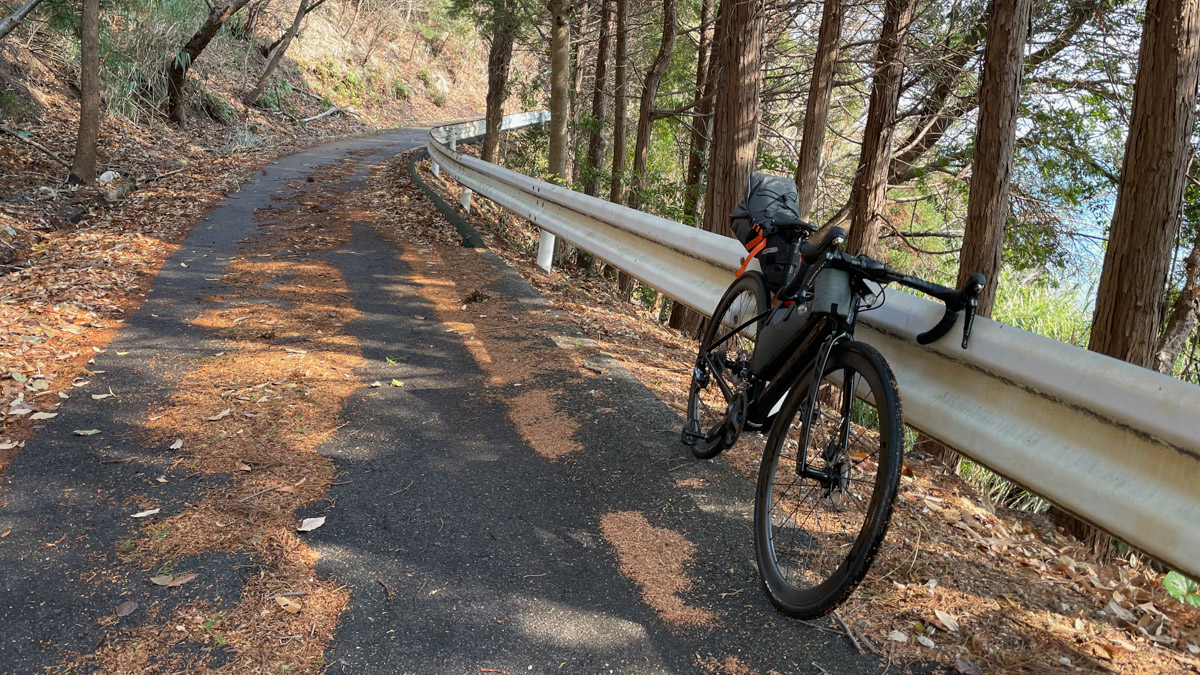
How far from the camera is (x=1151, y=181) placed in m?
6.39

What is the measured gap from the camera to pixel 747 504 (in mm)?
3547

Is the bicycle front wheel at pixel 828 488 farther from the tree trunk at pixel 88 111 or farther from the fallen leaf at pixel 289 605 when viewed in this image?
the tree trunk at pixel 88 111

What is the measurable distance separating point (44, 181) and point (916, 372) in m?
14.9

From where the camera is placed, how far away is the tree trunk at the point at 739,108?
892 cm

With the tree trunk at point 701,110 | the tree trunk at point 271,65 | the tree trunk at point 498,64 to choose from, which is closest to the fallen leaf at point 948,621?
the tree trunk at point 701,110

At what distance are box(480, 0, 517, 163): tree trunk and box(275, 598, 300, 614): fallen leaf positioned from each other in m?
15.6

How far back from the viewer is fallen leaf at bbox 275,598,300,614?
2683mm

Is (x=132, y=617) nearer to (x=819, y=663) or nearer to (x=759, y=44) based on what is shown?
(x=819, y=663)

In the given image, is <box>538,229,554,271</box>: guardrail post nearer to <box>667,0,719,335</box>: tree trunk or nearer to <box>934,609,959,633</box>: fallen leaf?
<box>667,0,719,335</box>: tree trunk

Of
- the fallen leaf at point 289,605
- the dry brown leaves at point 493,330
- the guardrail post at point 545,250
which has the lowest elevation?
the fallen leaf at point 289,605

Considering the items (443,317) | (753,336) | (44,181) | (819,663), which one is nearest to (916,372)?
(753,336)

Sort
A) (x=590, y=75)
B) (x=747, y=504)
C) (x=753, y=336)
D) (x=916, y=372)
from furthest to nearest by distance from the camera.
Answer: (x=590, y=75) < (x=753, y=336) < (x=747, y=504) < (x=916, y=372)

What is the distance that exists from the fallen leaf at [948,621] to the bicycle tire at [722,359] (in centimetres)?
110

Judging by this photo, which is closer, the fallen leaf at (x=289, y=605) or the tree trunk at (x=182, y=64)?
the fallen leaf at (x=289, y=605)
